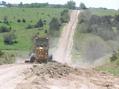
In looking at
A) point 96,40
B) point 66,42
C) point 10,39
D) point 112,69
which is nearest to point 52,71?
point 112,69

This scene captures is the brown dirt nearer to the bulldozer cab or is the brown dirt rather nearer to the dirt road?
the bulldozer cab

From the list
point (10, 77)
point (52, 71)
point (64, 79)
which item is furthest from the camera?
point (52, 71)

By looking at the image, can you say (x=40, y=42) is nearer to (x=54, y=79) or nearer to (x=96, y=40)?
(x=54, y=79)

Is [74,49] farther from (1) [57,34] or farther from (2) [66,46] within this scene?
(1) [57,34]

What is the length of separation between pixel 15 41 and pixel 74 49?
23.4 meters

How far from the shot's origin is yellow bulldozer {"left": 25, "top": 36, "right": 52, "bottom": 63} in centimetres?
3941

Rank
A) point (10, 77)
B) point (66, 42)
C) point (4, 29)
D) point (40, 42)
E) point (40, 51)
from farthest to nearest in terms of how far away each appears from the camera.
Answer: point (4, 29) → point (66, 42) → point (40, 42) → point (40, 51) → point (10, 77)

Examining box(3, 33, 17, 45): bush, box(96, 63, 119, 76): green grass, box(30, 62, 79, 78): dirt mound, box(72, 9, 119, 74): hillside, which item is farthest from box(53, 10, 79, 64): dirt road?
box(30, 62, 79, 78): dirt mound

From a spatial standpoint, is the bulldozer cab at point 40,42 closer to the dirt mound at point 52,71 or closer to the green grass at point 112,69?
the green grass at point 112,69

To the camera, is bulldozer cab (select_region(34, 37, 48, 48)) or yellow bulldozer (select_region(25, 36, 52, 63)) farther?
bulldozer cab (select_region(34, 37, 48, 48))

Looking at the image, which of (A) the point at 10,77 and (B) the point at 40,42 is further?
(B) the point at 40,42

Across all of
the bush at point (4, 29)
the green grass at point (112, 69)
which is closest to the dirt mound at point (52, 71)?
the green grass at point (112, 69)

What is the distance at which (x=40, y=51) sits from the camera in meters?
39.5

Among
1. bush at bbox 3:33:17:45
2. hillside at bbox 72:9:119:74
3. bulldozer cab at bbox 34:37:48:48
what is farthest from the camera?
bush at bbox 3:33:17:45
